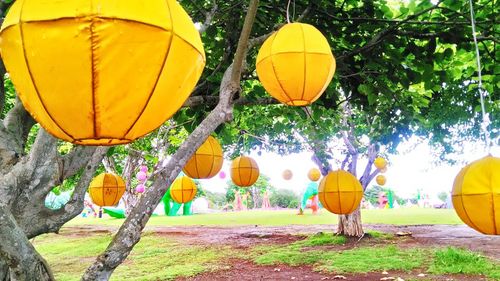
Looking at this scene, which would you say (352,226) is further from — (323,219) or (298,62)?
(298,62)

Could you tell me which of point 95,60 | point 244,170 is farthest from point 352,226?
point 95,60

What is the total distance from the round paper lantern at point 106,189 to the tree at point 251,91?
2.77 meters

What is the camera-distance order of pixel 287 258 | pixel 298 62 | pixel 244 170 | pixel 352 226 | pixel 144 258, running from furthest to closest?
pixel 352 226, pixel 144 258, pixel 287 258, pixel 244 170, pixel 298 62

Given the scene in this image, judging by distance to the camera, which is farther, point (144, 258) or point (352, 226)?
point (352, 226)

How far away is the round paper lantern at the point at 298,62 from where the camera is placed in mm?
3283

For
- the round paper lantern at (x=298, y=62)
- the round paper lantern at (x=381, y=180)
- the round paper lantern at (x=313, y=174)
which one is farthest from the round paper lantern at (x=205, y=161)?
the round paper lantern at (x=381, y=180)

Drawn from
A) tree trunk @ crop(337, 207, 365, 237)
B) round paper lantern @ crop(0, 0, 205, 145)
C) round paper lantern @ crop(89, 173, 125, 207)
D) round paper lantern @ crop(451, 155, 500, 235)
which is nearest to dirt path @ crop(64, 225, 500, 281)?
tree trunk @ crop(337, 207, 365, 237)

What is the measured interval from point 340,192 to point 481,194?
3705mm

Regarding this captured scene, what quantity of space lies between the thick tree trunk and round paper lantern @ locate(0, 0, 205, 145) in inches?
59.7

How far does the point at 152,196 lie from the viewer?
3170mm

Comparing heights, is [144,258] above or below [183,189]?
below

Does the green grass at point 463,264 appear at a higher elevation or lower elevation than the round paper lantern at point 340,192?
lower

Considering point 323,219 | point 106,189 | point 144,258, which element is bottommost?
point 144,258

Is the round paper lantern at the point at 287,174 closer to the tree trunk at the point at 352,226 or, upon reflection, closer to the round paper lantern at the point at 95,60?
the tree trunk at the point at 352,226
